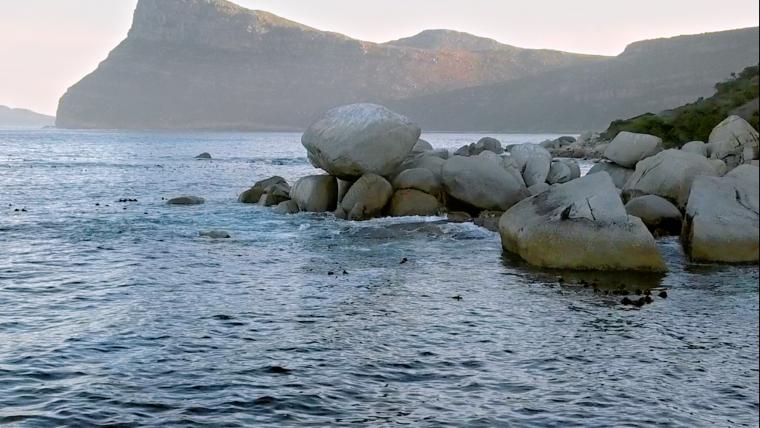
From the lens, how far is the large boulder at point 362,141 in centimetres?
3066

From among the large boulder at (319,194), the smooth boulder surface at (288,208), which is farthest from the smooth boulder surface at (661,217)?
the smooth boulder surface at (288,208)

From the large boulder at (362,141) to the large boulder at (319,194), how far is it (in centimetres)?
113

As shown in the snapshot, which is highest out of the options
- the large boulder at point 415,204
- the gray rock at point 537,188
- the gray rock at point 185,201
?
the gray rock at point 537,188

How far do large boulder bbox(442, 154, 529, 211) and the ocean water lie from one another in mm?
3960

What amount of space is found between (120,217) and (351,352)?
879 inches

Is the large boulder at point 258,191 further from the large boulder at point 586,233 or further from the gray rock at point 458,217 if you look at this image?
the large boulder at point 586,233

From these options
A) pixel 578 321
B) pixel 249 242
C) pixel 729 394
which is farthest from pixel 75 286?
pixel 729 394

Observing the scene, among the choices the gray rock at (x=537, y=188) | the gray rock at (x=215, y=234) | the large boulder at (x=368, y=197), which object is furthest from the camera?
the gray rock at (x=537, y=188)

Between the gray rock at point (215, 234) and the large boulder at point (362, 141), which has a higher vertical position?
the large boulder at point (362, 141)

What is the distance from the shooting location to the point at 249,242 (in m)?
25.6

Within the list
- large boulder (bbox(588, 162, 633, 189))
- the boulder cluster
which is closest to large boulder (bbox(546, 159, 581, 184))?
the boulder cluster

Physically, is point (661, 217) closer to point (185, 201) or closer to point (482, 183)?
point (482, 183)

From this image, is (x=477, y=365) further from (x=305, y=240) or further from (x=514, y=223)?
(x=305, y=240)

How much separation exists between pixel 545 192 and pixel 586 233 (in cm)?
248
